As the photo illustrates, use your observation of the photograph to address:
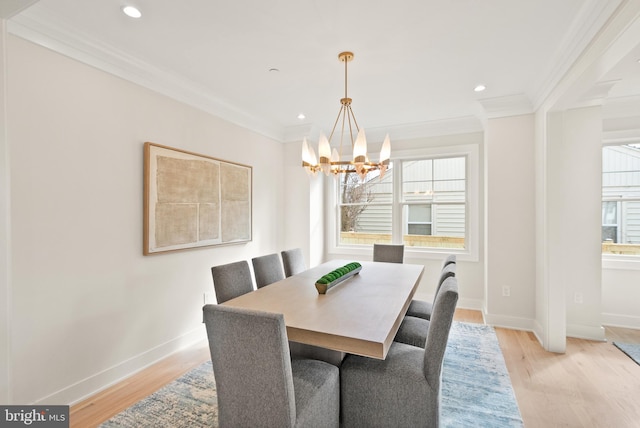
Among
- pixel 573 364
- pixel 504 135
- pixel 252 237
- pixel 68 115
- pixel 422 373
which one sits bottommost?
pixel 573 364

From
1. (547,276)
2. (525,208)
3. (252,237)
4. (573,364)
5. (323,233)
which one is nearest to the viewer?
(573,364)

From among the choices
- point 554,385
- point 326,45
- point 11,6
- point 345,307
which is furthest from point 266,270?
point 554,385

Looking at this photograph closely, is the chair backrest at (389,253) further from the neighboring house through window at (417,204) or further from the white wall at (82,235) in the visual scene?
the white wall at (82,235)

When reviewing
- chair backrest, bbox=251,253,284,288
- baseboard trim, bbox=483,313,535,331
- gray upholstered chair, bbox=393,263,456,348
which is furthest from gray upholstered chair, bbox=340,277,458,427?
baseboard trim, bbox=483,313,535,331

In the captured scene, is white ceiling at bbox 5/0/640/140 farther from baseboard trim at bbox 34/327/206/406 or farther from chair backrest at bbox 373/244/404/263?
baseboard trim at bbox 34/327/206/406

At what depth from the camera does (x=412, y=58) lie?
8.32 ft

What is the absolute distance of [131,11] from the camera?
1.93m

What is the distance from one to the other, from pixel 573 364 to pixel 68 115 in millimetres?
4590

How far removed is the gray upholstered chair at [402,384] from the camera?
1.58 meters

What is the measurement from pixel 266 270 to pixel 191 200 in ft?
3.42

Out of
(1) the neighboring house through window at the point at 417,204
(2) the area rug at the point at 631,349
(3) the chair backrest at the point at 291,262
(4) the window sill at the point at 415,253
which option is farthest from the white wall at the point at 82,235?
(2) the area rug at the point at 631,349

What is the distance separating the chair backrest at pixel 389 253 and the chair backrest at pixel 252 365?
2.74m

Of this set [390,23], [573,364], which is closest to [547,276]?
[573,364]

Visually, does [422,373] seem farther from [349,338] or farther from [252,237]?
[252,237]
